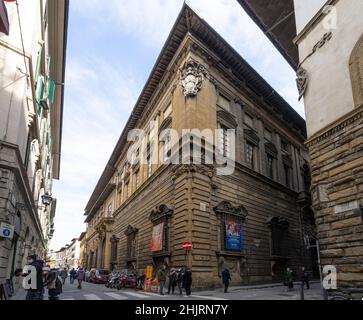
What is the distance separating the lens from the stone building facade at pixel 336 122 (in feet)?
32.4

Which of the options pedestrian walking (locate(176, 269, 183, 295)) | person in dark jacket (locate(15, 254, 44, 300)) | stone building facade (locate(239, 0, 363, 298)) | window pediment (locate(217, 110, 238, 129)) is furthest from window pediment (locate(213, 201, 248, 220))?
person in dark jacket (locate(15, 254, 44, 300))

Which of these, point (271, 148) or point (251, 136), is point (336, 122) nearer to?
point (251, 136)

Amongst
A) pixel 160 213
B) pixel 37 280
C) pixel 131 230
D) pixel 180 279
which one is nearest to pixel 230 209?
pixel 160 213

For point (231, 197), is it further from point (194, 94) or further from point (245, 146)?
point (194, 94)

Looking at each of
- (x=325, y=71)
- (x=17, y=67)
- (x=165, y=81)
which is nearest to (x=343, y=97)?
(x=325, y=71)

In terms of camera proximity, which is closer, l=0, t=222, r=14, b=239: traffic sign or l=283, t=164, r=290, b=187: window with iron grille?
l=0, t=222, r=14, b=239: traffic sign

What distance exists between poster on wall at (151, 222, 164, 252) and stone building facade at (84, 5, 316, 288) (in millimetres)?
66

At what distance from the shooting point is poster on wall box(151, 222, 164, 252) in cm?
2036

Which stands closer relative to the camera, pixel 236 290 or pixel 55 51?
pixel 236 290

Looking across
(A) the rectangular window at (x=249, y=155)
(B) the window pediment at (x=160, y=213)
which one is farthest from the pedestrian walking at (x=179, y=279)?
(A) the rectangular window at (x=249, y=155)

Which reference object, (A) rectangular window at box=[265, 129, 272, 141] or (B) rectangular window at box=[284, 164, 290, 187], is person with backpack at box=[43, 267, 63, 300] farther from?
(B) rectangular window at box=[284, 164, 290, 187]

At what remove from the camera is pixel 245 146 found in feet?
78.9

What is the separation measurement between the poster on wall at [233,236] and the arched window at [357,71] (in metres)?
10.9

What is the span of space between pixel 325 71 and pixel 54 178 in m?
50.6
